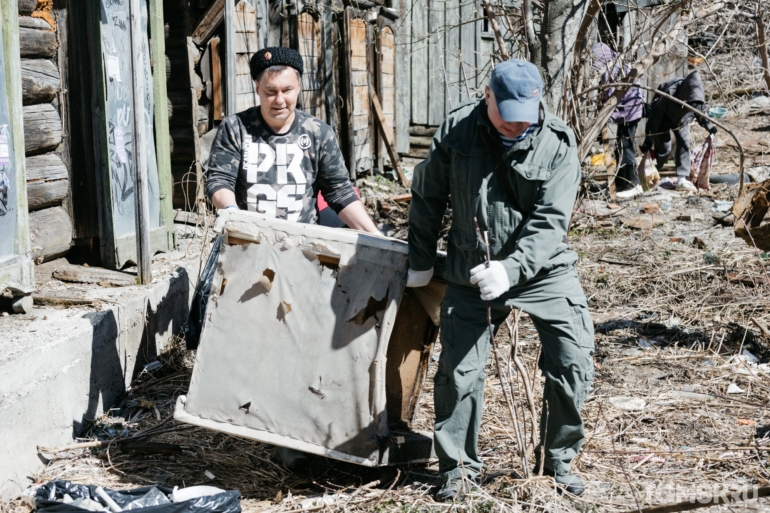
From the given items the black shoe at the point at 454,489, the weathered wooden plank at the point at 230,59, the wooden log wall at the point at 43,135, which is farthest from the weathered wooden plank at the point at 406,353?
the weathered wooden plank at the point at 230,59

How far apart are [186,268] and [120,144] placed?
938 mm

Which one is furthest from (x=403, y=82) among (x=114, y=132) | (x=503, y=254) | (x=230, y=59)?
(x=503, y=254)

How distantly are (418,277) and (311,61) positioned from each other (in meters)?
6.92

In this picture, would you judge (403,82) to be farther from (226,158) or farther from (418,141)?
(226,158)

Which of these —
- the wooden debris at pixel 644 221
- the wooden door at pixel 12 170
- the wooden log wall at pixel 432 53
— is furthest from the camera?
the wooden log wall at pixel 432 53

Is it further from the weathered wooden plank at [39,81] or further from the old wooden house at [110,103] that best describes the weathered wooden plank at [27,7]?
the weathered wooden plank at [39,81]

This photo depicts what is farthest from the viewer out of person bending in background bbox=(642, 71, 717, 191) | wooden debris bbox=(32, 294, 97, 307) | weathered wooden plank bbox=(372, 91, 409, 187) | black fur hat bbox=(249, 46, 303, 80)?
weathered wooden plank bbox=(372, 91, 409, 187)

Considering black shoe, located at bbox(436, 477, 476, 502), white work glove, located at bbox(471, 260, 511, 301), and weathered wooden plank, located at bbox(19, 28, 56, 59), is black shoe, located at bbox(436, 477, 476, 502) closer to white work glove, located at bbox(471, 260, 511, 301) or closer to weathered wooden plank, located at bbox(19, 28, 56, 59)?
white work glove, located at bbox(471, 260, 511, 301)

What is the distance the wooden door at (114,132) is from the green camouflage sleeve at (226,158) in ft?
4.52

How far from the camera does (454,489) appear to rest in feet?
11.3

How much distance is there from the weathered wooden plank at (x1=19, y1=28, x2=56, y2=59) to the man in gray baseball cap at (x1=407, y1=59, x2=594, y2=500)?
2.81 meters

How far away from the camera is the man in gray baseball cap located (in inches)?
127

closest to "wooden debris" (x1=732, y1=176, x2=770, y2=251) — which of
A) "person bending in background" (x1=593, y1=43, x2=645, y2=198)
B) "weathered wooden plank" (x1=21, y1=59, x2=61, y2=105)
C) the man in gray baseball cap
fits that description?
the man in gray baseball cap

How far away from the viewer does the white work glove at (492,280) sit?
3107mm
